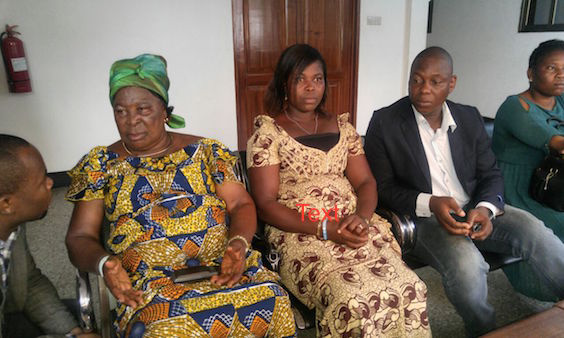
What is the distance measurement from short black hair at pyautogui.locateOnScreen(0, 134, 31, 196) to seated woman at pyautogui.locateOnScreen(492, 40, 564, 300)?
224cm

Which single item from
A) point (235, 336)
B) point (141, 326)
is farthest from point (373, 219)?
point (141, 326)

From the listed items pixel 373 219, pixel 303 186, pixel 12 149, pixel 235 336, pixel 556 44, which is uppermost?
pixel 556 44

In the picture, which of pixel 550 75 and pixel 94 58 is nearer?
pixel 550 75

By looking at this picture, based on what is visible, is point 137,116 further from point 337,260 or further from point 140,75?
point 337,260

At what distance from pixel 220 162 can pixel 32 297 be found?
80cm

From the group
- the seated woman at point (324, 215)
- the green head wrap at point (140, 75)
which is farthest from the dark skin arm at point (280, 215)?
the green head wrap at point (140, 75)

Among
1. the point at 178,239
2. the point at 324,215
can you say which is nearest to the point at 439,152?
the point at 324,215

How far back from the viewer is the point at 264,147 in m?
1.75

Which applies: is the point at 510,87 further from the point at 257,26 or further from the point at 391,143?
the point at 391,143

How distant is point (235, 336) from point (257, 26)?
167 inches

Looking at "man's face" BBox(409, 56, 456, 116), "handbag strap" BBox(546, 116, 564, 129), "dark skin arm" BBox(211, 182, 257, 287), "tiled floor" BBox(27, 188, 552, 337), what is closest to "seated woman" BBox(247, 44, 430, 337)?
"dark skin arm" BBox(211, 182, 257, 287)

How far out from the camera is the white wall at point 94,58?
4023mm

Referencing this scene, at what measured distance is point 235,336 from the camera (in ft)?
4.14

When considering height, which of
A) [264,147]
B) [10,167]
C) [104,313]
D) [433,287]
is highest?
[10,167]
